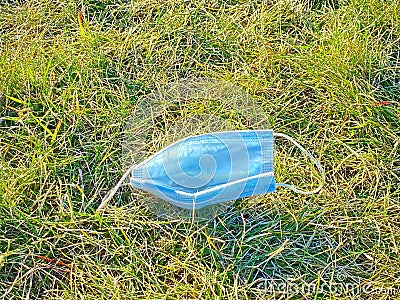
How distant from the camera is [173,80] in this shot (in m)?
2.01

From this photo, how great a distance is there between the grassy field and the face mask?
0.07 m

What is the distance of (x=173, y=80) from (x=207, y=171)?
0.44 m

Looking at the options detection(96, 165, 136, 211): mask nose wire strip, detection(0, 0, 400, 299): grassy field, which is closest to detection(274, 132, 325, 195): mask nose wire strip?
detection(0, 0, 400, 299): grassy field

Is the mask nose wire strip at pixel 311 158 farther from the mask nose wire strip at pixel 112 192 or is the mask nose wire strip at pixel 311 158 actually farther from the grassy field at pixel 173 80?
the mask nose wire strip at pixel 112 192

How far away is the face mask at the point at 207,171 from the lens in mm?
1694

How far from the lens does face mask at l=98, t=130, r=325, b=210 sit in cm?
169

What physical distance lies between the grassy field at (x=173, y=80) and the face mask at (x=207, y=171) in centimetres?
7

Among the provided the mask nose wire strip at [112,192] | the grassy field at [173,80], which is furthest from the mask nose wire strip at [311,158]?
the mask nose wire strip at [112,192]

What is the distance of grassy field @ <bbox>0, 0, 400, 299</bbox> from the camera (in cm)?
165

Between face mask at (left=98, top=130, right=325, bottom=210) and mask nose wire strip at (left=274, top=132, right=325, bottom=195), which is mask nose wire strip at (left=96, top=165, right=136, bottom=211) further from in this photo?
mask nose wire strip at (left=274, top=132, right=325, bottom=195)

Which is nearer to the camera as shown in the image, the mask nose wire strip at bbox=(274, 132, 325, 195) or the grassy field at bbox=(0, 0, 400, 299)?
the grassy field at bbox=(0, 0, 400, 299)

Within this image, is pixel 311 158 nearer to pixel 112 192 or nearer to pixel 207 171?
pixel 207 171

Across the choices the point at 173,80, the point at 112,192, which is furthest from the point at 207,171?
the point at 173,80

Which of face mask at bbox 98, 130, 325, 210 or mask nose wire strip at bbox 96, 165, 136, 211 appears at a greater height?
face mask at bbox 98, 130, 325, 210
